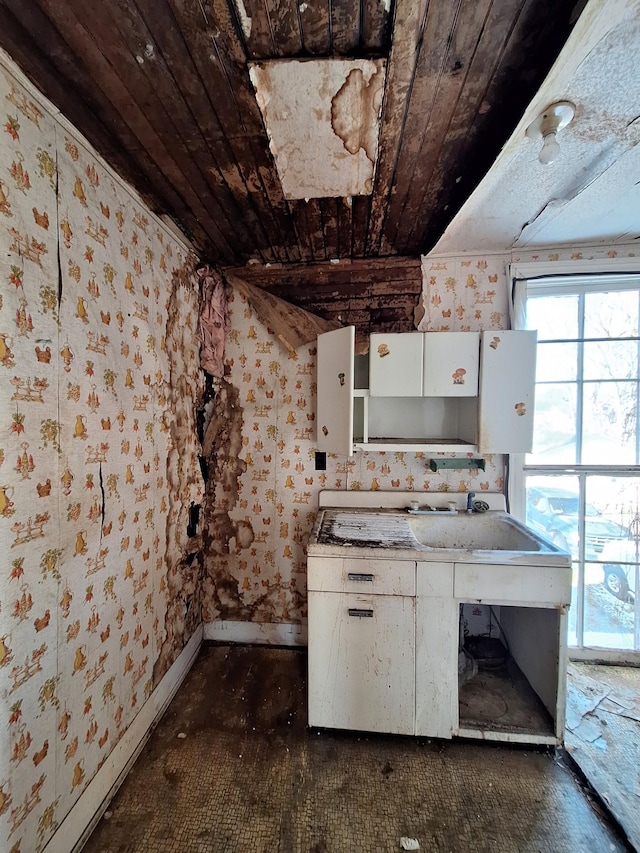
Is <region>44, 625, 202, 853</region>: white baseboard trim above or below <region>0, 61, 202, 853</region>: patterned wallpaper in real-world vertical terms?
below

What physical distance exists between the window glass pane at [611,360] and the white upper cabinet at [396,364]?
104cm

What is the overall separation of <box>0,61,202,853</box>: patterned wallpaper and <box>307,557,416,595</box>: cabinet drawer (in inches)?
30.6

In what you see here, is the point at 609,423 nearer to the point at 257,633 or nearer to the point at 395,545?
the point at 395,545

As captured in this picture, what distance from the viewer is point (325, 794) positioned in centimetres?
128

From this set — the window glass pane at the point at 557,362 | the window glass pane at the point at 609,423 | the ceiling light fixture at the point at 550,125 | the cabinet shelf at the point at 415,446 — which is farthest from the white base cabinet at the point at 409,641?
the ceiling light fixture at the point at 550,125

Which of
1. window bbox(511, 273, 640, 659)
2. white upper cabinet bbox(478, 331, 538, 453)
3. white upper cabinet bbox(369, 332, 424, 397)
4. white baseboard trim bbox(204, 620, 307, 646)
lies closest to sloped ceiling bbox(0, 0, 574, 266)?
white upper cabinet bbox(369, 332, 424, 397)

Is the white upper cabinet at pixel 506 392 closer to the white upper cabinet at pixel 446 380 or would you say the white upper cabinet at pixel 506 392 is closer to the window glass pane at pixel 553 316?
the white upper cabinet at pixel 446 380

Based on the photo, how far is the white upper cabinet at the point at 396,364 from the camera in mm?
1728

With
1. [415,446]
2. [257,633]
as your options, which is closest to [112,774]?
[257,633]

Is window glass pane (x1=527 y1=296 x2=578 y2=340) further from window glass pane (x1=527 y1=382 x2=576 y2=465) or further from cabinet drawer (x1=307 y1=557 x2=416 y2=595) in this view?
cabinet drawer (x1=307 y1=557 x2=416 y2=595)

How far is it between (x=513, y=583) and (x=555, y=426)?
3.40ft

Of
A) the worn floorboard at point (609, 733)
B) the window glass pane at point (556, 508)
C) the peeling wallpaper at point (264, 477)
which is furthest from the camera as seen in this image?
the peeling wallpaper at point (264, 477)

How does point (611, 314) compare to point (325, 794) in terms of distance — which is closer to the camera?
point (325, 794)

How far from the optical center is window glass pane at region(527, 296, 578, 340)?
1.96m
